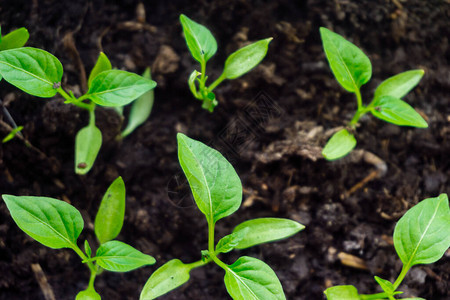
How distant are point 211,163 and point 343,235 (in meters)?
0.58

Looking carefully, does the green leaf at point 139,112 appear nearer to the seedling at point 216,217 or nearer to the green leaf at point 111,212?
the green leaf at point 111,212

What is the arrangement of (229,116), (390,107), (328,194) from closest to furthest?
(390,107) < (328,194) < (229,116)

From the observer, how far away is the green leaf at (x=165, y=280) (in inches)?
45.1

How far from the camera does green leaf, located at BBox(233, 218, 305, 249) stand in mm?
1215

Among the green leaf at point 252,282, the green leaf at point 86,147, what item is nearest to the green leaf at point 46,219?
the green leaf at point 86,147

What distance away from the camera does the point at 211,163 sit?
113 centimetres

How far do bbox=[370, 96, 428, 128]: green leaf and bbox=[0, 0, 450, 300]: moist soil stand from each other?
0.21m

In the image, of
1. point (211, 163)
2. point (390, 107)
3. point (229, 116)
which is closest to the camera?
point (211, 163)

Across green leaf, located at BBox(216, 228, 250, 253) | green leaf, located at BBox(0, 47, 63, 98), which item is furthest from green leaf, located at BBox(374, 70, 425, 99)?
green leaf, located at BBox(0, 47, 63, 98)

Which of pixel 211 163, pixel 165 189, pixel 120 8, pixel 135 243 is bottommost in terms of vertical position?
pixel 135 243

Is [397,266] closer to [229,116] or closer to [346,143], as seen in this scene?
[346,143]

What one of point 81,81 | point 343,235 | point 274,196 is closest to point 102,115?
point 81,81

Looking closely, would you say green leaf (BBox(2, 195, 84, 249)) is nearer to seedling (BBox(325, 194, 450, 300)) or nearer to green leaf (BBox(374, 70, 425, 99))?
seedling (BBox(325, 194, 450, 300))

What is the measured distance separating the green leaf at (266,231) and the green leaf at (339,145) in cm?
27
